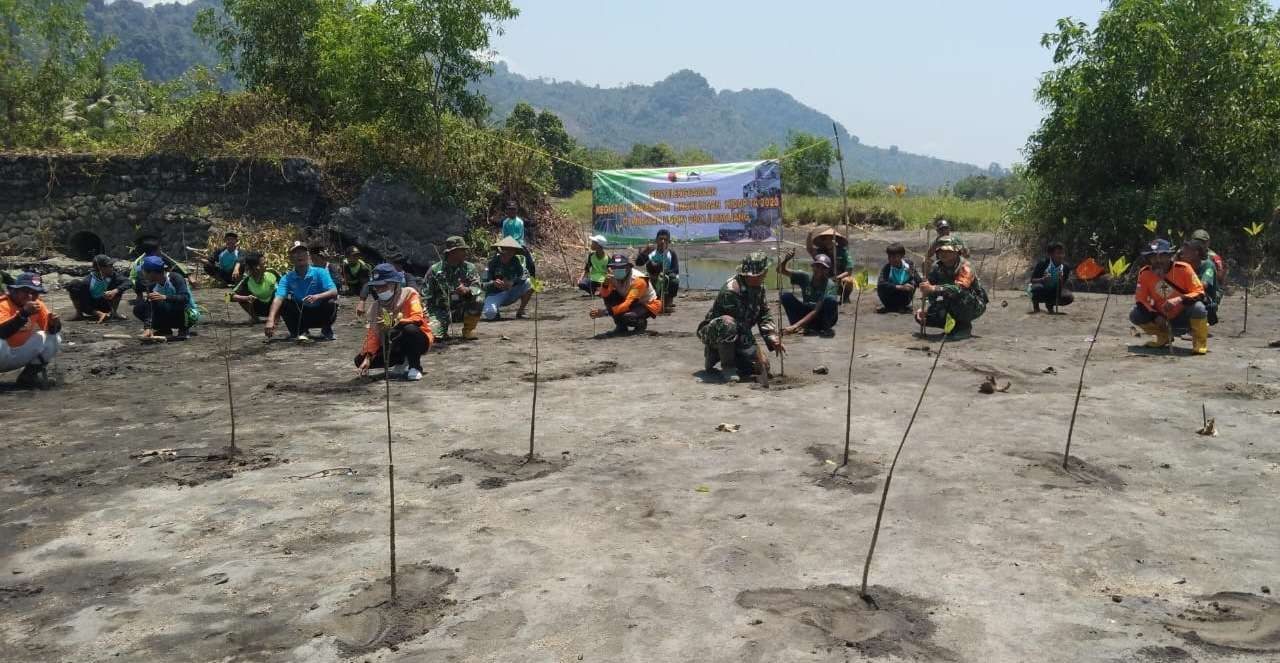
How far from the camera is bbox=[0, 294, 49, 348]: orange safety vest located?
909cm

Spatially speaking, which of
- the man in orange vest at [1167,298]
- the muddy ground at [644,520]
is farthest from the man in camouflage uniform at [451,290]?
the man in orange vest at [1167,298]

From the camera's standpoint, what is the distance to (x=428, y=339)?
32.6 ft

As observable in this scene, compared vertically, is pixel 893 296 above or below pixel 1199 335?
above

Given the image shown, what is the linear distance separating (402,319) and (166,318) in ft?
14.9

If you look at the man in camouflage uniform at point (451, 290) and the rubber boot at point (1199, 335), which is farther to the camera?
the man in camouflage uniform at point (451, 290)

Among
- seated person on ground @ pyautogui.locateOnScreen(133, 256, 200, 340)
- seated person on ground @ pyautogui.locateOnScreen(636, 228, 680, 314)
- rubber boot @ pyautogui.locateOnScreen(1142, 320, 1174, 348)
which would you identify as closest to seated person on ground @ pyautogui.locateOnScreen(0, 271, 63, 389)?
seated person on ground @ pyautogui.locateOnScreen(133, 256, 200, 340)

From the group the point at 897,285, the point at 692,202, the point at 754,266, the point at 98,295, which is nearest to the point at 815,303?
the point at 897,285

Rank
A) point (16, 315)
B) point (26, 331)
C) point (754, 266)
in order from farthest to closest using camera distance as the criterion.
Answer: point (754, 266) → point (26, 331) → point (16, 315)

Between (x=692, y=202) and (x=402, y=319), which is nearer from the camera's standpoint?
(x=402, y=319)

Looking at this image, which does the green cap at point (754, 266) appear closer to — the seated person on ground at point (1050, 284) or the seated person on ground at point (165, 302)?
the seated person on ground at point (1050, 284)

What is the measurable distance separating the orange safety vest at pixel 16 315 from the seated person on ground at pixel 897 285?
35.1ft

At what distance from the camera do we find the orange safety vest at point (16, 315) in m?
→ 9.09

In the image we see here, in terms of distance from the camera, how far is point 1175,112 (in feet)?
56.4

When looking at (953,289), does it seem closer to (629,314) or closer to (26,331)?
(629,314)
